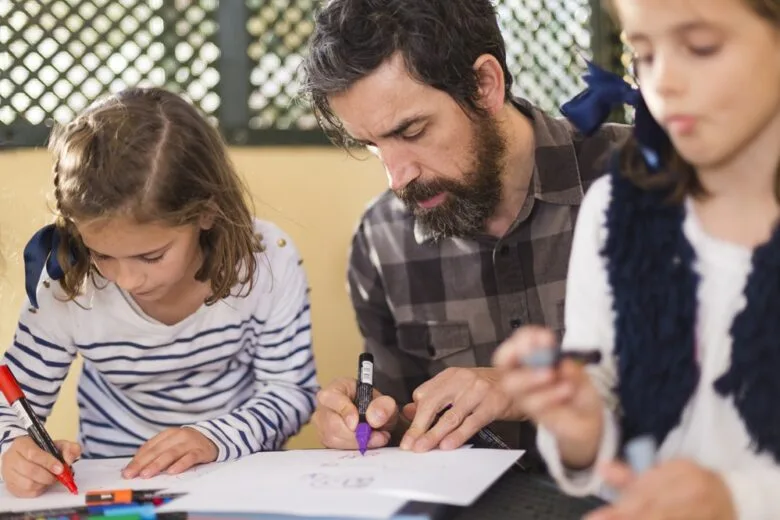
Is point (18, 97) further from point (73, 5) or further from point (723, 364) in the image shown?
point (723, 364)

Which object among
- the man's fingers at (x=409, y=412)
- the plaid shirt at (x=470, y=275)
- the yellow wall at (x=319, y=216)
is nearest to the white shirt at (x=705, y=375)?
the man's fingers at (x=409, y=412)

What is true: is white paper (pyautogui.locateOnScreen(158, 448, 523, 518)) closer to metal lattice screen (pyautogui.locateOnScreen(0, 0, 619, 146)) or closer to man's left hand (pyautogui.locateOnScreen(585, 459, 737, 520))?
man's left hand (pyautogui.locateOnScreen(585, 459, 737, 520))

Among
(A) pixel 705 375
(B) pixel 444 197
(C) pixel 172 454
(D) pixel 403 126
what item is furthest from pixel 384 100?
(A) pixel 705 375

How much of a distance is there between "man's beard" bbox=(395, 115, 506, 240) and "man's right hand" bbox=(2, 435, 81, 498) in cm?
54

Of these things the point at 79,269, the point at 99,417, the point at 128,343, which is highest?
the point at 79,269

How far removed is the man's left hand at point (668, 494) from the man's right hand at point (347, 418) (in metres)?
0.40

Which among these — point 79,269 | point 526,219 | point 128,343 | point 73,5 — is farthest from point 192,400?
point 73,5

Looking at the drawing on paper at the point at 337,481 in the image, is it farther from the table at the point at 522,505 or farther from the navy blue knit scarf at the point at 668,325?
the navy blue knit scarf at the point at 668,325

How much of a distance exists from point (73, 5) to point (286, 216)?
0.53m

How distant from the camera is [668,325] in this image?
702 mm

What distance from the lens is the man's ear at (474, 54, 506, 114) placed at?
128cm

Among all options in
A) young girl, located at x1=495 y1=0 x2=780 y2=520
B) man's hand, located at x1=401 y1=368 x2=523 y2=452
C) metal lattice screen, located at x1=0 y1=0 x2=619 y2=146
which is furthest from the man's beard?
metal lattice screen, located at x1=0 y1=0 x2=619 y2=146

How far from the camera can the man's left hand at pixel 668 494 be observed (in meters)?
0.60

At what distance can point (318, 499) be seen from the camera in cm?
77
